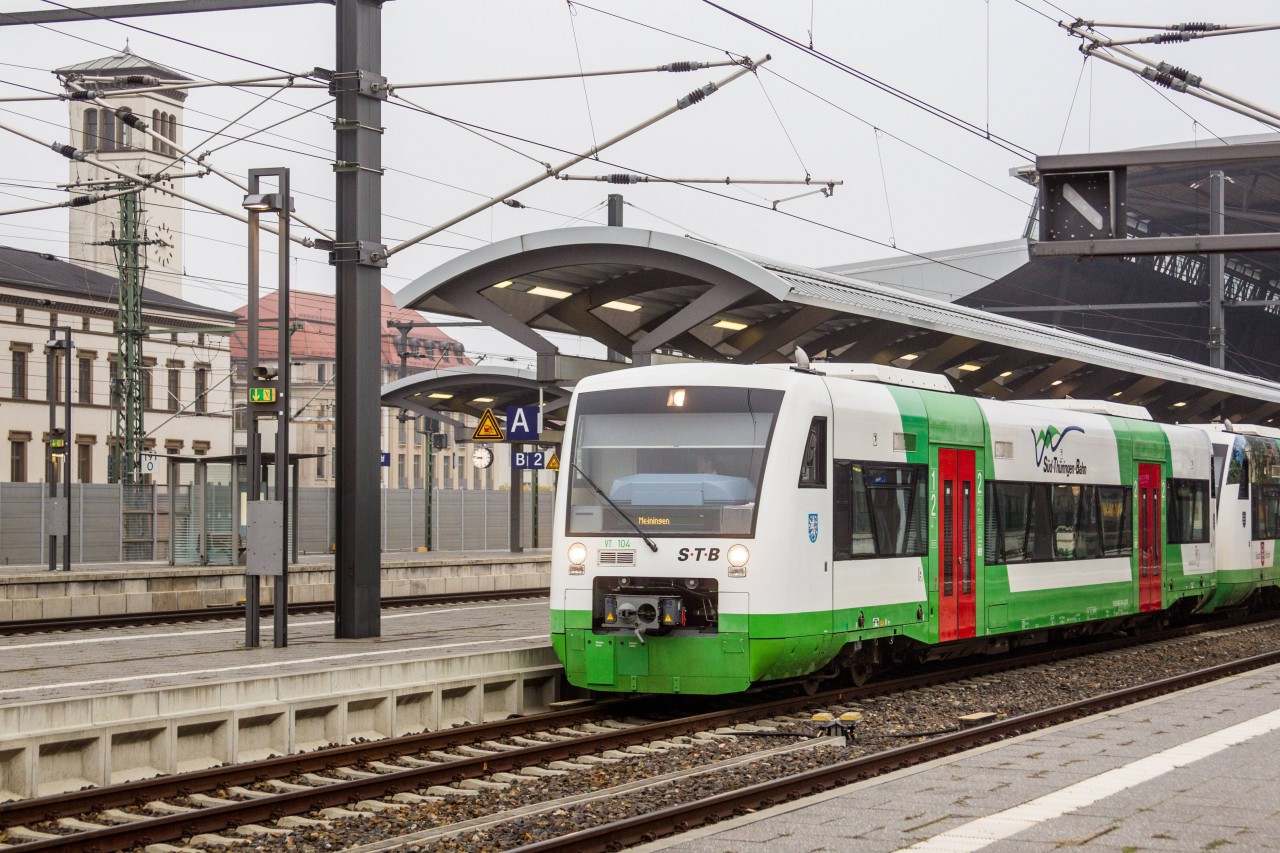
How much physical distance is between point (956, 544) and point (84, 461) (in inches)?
2132

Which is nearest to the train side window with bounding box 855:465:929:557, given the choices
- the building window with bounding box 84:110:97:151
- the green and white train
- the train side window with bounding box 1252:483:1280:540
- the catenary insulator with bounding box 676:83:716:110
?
the green and white train

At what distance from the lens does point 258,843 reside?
860cm

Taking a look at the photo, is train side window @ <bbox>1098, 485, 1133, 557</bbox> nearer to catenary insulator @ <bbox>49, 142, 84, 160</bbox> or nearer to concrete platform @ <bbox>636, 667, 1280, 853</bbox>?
concrete platform @ <bbox>636, 667, 1280, 853</bbox>

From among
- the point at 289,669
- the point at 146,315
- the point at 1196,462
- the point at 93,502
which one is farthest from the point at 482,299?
the point at 146,315

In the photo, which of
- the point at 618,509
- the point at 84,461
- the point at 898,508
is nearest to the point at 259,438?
the point at 618,509

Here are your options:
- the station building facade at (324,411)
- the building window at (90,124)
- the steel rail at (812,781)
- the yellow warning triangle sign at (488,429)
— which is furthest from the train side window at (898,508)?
the building window at (90,124)

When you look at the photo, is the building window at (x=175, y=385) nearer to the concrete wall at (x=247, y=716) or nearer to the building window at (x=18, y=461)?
the building window at (x=18, y=461)

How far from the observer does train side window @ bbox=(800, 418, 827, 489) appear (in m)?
13.6

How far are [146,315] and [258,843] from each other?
59065 mm

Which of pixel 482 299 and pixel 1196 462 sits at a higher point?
pixel 482 299

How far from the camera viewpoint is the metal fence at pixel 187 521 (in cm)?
3291

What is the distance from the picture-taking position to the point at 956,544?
16375 millimetres

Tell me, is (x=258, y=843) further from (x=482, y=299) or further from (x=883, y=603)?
(x=482, y=299)

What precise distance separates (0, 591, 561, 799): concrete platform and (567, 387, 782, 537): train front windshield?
1.72 m
